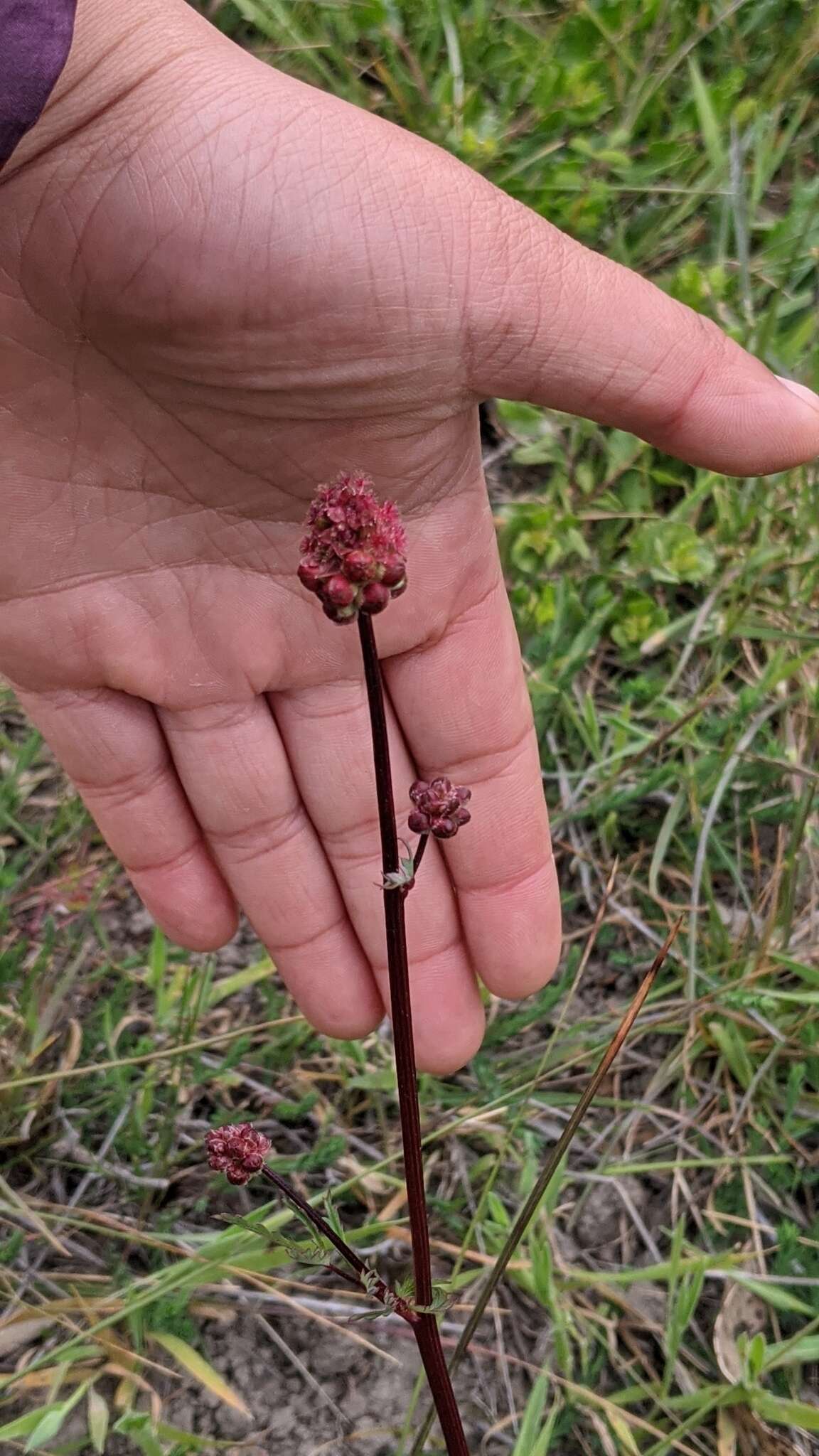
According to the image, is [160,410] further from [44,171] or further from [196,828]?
[196,828]

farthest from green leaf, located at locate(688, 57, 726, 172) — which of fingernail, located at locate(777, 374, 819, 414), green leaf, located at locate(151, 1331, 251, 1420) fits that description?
green leaf, located at locate(151, 1331, 251, 1420)

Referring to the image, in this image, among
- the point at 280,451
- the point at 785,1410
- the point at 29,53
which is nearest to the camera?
the point at 29,53

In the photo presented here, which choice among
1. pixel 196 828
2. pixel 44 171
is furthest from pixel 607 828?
pixel 44 171

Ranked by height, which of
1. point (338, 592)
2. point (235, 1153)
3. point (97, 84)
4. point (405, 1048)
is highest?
point (97, 84)

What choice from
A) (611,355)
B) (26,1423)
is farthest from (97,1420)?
(611,355)

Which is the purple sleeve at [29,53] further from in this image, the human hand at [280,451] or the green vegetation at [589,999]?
the green vegetation at [589,999]

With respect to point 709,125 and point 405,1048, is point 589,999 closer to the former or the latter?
point 405,1048

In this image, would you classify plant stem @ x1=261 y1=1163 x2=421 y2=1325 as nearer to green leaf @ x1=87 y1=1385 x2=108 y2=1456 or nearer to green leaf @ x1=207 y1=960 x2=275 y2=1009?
green leaf @ x1=87 y1=1385 x2=108 y2=1456

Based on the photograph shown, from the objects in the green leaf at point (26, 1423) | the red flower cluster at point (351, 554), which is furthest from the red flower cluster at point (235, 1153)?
the green leaf at point (26, 1423)
